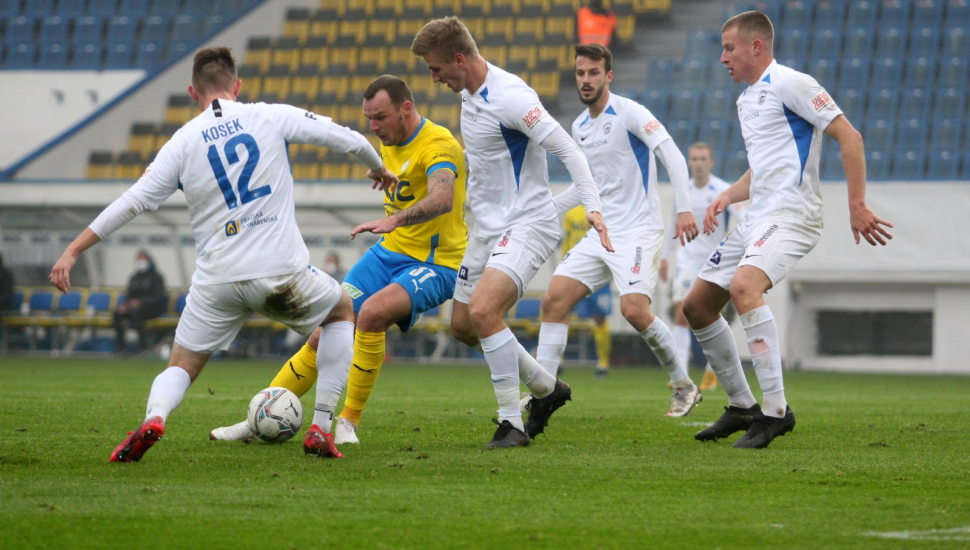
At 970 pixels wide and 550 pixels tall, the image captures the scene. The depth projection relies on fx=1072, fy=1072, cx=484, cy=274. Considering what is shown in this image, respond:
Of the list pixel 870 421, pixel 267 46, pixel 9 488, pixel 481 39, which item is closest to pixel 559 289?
pixel 870 421

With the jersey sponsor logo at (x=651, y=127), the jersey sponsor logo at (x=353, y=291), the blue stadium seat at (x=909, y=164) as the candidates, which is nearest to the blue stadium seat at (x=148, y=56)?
the blue stadium seat at (x=909, y=164)

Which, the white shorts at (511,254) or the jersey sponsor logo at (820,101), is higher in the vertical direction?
the jersey sponsor logo at (820,101)

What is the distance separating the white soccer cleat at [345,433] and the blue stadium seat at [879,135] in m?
14.2

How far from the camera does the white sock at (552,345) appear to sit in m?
7.04

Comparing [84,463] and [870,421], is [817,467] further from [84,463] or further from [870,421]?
[84,463]

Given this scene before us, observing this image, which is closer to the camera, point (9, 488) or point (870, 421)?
point (9, 488)

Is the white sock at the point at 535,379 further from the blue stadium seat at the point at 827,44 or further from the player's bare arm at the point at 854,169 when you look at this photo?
the blue stadium seat at the point at 827,44

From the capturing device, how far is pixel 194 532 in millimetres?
3262

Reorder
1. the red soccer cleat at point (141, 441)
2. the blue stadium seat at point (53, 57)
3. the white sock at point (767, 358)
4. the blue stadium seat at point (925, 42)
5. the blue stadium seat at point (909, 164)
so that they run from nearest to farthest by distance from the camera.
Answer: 1. the red soccer cleat at point (141, 441)
2. the white sock at point (767, 358)
3. the blue stadium seat at point (909, 164)
4. the blue stadium seat at point (925, 42)
5. the blue stadium seat at point (53, 57)

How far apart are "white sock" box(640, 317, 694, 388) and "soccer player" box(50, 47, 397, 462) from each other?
2911mm

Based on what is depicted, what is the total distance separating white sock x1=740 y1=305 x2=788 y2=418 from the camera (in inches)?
212

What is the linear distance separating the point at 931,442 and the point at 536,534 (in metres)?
3.32

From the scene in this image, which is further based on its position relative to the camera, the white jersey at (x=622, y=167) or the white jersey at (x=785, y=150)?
the white jersey at (x=622, y=167)

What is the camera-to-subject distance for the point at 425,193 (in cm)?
583
